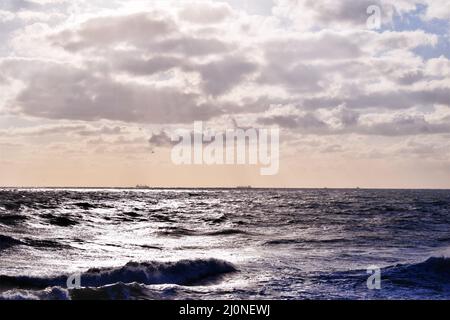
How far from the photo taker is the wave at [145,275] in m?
16.8

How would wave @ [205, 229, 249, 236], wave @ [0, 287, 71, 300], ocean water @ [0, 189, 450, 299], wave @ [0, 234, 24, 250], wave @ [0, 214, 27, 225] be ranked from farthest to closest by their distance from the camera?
1. wave @ [0, 214, 27, 225]
2. wave @ [205, 229, 249, 236]
3. wave @ [0, 234, 24, 250]
4. ocean water @ [0, 189, 450, 299]
5. wave @ [0, 287, 71, 300]

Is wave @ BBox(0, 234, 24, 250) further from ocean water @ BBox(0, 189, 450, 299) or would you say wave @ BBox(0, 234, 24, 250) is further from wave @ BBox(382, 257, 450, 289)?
wave @ BBox(382, 257, 450, 289)

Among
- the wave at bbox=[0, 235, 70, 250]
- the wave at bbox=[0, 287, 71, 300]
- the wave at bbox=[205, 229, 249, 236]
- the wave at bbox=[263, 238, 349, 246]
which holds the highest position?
the wave at bbox=[0, 287, 71, 300]

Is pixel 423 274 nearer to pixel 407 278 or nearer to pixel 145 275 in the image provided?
pixel 407 278

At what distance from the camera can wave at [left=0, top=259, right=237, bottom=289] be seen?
16750 mm

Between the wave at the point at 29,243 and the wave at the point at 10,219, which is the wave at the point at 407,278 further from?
the wave at the point at 10,219

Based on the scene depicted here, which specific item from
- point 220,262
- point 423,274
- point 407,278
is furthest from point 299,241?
point 407,278

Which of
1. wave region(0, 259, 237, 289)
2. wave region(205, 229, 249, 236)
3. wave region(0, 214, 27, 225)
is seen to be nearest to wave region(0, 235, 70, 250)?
wave region(0, 259, 237, 289)

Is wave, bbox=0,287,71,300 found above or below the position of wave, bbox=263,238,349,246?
above

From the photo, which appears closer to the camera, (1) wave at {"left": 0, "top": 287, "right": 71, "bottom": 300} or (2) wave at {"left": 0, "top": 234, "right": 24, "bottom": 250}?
(1) wave at {"left": 0, "top": 287, "right": 71, "bottom": 300}

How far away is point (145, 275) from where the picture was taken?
18.4 meters

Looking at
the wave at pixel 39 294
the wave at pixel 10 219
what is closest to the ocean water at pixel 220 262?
the wave at pixel 39 294

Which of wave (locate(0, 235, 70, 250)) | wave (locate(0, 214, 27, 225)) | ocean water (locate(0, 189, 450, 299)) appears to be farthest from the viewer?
wave (locate(0, 214, 27, 225))
